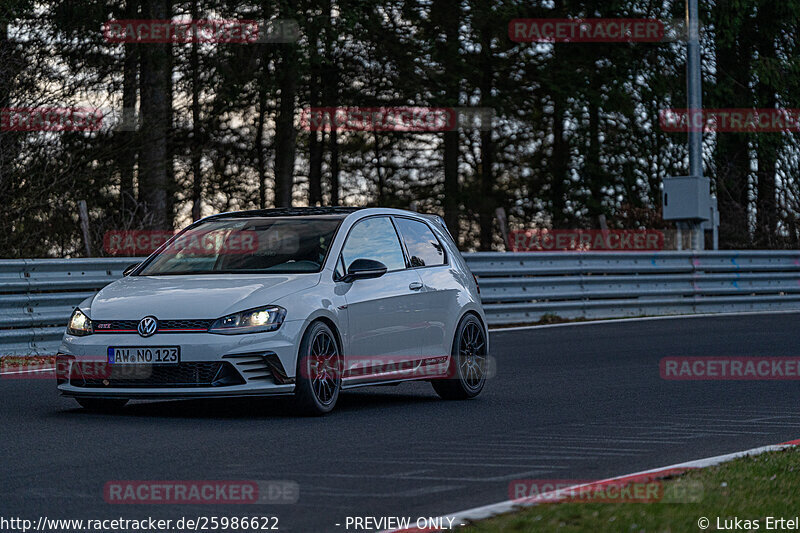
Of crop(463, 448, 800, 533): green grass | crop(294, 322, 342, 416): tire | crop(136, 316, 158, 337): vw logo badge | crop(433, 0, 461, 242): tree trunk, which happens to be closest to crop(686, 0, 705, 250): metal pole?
crop(433, 0, 461, 242): tree trunk

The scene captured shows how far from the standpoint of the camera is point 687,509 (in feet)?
19.5

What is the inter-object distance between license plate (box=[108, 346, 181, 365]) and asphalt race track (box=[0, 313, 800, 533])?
1.37 feet

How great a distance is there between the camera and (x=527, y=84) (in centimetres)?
3612

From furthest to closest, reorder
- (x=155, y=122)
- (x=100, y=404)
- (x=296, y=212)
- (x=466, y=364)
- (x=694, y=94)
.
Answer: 1. (x=694, y=94)
2. (x=155, y=122)
3. (x=466, y=364)
4. (x=296, y=212)
5. (x=100, y=404)

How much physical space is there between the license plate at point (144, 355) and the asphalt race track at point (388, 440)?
0.42 metres

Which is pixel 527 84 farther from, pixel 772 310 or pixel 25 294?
pixel 25 294

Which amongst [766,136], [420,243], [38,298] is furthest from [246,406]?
[766,136]

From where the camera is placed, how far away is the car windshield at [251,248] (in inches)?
404

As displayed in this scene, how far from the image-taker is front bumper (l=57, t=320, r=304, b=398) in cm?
923

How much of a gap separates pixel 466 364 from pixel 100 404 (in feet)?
10.1

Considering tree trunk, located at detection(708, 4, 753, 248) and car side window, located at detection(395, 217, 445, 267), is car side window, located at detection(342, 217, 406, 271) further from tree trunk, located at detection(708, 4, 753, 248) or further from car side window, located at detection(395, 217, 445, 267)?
tree trunk, located at detection(708, 4, 753, 248)

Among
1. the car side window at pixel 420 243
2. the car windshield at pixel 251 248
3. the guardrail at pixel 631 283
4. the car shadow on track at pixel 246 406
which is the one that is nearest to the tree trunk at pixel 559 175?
the guardrail at pixel 631 283

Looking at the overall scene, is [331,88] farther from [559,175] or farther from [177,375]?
[177,375]

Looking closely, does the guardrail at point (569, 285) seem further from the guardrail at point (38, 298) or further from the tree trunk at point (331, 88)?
the tree trunk at point (331, 88)
